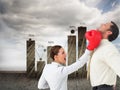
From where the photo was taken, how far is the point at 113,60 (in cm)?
126

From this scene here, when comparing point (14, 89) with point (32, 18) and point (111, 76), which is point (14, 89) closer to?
point (32, 18)

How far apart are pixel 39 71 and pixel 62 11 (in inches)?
21.4

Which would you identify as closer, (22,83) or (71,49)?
(71,49)

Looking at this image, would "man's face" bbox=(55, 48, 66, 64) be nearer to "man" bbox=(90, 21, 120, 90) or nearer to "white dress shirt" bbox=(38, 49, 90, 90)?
"white dress shirt" bbox=(38, 49, 90, 90)

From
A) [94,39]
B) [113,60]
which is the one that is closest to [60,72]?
[94,39]

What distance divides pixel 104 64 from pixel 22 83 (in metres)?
1.49

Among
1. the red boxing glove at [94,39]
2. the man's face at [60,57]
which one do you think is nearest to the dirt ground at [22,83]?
the man's face at [60,57]

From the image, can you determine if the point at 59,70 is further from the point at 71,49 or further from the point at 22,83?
the point at 22,83

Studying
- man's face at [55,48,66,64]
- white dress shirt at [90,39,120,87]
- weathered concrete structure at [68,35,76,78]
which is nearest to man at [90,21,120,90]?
white dress shirt at [90,39,120,87]

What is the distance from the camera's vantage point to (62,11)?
2652 mm

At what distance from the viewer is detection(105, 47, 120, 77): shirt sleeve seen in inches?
49.3

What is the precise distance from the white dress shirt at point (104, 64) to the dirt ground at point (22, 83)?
1232mm

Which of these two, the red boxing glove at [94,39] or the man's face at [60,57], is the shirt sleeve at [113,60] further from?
the man's face at [60,57]

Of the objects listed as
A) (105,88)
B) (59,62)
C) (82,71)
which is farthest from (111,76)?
(82,71)
